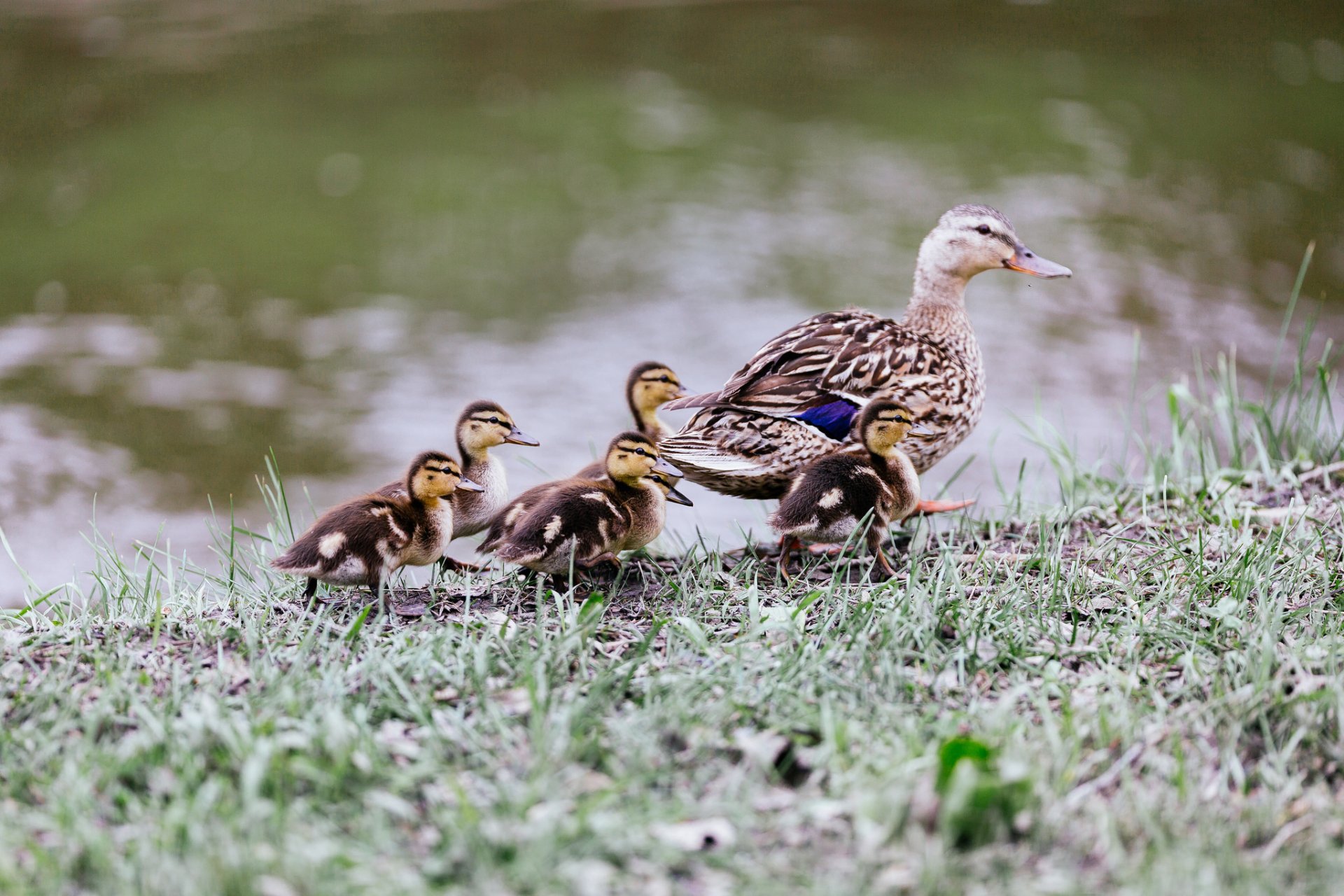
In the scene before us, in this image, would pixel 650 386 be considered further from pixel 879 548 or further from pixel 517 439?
pixel 879 548

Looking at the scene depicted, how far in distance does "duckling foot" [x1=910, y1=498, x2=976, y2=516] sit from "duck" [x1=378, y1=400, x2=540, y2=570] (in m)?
1.30

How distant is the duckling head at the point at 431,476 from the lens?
12.4ft

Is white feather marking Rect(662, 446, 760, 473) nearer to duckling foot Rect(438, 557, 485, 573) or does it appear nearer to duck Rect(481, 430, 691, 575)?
duck Rect(481, 430, 691, 575)

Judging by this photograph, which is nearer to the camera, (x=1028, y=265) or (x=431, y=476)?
(x=431, y=476)

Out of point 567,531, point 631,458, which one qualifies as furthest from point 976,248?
point 567,531

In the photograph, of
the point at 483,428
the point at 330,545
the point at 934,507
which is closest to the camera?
the point at 330,545

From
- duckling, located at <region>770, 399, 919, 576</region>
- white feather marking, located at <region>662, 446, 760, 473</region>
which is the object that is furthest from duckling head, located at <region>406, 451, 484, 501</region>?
duckling, located at <region>770, 399, 919, 576</region>

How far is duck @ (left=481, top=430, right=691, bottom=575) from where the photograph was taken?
144 inches

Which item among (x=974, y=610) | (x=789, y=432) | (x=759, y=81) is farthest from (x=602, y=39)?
(x=974, y=610)

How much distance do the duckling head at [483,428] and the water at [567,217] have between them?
149cm

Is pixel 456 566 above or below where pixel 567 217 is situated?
below

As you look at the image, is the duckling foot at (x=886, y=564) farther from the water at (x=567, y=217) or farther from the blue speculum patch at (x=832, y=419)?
the water at (x=567, y=217)

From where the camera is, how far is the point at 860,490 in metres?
3.90

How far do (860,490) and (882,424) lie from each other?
0.87 ft
